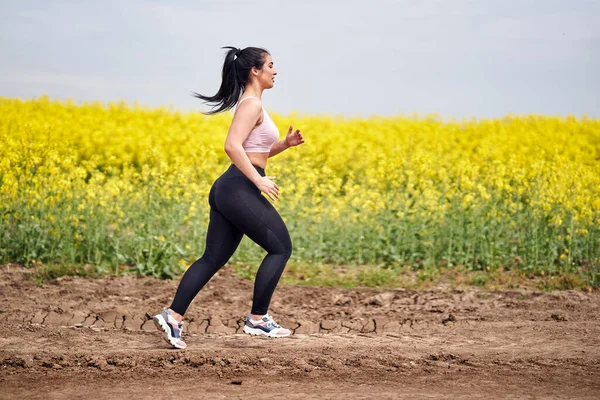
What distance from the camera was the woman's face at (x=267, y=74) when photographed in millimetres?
5113

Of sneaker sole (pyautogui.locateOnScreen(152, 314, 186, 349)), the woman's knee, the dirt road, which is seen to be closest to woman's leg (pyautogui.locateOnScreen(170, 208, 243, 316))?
sneaker sole (pyautogui.locateOnScreen(152, 314, 186, 349))

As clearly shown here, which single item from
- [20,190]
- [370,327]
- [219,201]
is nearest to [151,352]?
[219,201]

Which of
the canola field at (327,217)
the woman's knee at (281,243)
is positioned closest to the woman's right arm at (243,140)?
the woman's knee at (281,243)

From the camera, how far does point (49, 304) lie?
7285mm

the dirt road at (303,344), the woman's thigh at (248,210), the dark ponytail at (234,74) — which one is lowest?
the dirt road at (303,344)

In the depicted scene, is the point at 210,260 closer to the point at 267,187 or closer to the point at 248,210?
the point at 248,210

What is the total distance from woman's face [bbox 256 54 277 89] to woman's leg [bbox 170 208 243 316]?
912 millimetres

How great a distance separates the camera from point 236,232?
16.9 ft

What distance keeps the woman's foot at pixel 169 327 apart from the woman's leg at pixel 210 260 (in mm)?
71

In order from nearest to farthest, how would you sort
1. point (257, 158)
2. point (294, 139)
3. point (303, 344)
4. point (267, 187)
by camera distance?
point (267, 187), point (257, 158), point (294, 139), point (303, 344)

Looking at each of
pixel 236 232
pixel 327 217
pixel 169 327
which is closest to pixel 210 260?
pixel 236 232

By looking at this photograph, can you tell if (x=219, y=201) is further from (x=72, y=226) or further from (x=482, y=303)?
(x=72, y=226)

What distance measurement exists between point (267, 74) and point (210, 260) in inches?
50.8

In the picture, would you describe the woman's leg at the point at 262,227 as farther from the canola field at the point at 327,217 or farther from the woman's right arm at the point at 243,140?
the canola field at the point at 327,217
